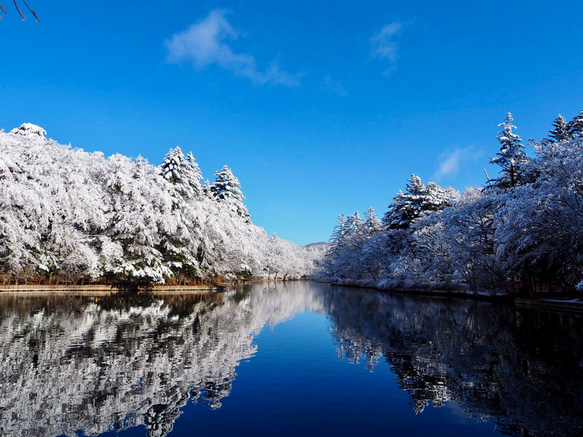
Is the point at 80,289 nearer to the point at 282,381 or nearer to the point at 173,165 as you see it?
the point at 173,165

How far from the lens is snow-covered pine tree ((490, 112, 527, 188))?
3203 centimetres

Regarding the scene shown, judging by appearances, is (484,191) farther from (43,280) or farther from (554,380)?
(43,280)

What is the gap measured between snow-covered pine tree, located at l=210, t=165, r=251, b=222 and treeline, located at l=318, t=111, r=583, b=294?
19.7 metres

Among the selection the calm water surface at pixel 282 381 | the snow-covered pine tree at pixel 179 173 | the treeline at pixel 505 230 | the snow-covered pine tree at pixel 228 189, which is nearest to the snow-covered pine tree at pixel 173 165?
the snow-covered pine tree at pixel 179 173

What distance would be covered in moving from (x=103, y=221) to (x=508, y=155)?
113ft

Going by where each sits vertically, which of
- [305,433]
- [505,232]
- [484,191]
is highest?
[484,191]

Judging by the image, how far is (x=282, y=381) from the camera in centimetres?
803

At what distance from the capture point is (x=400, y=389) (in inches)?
299

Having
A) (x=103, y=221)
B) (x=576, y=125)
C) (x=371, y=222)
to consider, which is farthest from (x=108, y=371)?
(x=371, y=222)

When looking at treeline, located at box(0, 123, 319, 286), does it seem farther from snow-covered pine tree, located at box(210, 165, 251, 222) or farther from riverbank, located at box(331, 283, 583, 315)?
riverbank, located at box(331, 283, 583, 315)

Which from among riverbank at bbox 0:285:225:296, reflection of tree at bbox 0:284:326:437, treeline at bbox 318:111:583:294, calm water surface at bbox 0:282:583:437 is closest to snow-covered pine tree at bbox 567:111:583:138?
treeline at bbox 318:111:583:294

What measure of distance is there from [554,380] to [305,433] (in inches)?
225

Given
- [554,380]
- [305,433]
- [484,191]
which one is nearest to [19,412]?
[305,433]

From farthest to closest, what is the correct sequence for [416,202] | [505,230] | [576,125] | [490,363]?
[416,202]
[576,125]
[505,230]
[490,363]
